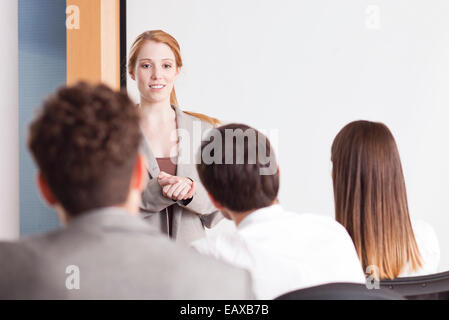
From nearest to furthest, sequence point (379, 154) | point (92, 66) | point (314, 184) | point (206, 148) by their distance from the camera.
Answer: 1. point (206, 148)
2. point (379, 154)
3. point (92, 66)
4. point (314, 184)

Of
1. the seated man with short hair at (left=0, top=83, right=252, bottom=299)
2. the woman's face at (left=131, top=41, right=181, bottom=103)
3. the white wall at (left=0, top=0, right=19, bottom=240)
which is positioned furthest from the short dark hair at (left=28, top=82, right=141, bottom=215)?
the white wall at (left=0, top=0, right=19, bottom=240)

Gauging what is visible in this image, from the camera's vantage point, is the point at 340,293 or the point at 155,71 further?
the point at 155,71

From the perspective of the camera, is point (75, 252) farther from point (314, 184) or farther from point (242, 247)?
point (314, 184)

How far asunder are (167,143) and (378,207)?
972 mm

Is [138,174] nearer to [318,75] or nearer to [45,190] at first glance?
[45,190]

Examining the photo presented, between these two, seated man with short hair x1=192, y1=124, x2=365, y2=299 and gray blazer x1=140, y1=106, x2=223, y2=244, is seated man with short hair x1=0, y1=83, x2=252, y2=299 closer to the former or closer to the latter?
seated man with short hair x1=192, y1=124, x2=365, y2=299

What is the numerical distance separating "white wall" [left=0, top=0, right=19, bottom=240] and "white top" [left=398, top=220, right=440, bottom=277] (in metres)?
2.37

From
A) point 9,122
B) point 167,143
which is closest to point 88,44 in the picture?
point 9,122

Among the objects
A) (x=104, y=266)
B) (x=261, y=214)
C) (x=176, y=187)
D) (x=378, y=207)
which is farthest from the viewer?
(x=176, y=187)

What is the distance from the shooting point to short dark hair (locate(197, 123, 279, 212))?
1166 millimetres

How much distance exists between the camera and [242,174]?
1174 millimetres
